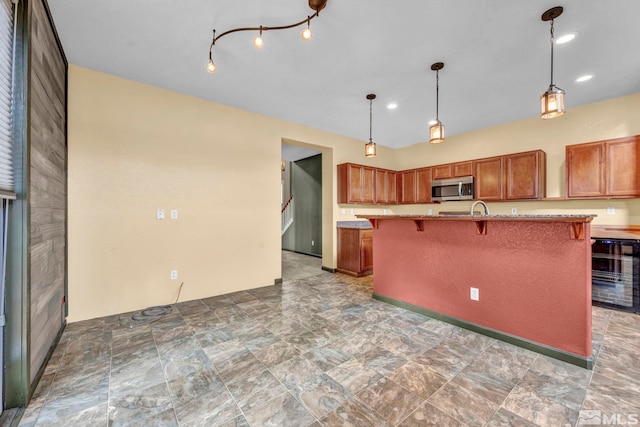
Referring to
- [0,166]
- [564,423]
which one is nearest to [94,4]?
[0,166]

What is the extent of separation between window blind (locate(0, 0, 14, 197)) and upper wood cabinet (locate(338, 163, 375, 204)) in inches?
168

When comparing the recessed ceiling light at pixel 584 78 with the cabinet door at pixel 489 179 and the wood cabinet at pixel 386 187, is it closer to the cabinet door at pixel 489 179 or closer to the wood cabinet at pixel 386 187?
the cabinet door at pixel 489 179

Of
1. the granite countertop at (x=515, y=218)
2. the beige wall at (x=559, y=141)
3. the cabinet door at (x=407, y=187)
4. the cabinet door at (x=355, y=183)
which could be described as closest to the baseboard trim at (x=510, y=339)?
the granite countertop at (x=515, y=218)

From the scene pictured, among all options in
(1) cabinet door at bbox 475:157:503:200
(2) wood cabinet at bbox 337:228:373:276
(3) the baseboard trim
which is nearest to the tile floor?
(3) the baseboard trim

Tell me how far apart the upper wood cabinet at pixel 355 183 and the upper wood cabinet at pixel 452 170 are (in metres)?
1.32

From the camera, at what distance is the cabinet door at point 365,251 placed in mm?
4758

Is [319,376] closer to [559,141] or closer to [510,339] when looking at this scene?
[510,339]

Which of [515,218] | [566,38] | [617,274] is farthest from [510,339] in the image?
[566,38]

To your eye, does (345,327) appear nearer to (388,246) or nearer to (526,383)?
(388,246)

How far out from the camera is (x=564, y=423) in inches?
56.2

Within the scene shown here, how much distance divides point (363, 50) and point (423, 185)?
3.70 meters

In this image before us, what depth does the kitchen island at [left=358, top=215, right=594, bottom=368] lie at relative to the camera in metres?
2.03

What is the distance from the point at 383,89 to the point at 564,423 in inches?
135

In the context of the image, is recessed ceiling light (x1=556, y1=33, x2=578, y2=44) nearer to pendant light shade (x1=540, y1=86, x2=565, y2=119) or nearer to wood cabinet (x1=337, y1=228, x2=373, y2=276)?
pendant light shade (x1=540, y1=86, x2=565, y2=119)
